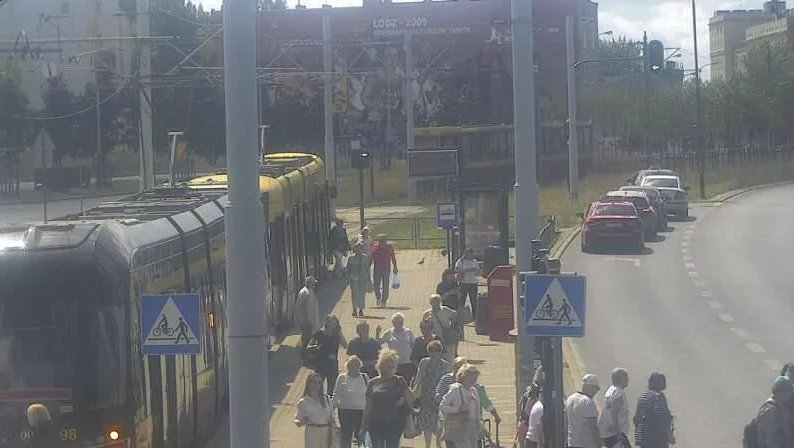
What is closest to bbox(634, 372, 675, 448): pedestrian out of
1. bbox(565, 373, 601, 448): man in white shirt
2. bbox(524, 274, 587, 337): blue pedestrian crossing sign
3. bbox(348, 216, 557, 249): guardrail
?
bbox(565, 373, 601, 448): man in white shirt

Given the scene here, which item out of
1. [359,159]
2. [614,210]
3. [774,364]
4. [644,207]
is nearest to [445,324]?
[774,364]

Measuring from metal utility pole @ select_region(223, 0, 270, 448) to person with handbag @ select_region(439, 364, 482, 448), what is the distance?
3.70m

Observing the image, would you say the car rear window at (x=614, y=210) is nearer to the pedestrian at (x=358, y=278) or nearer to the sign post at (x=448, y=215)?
the sign post at (x=448, y=215)

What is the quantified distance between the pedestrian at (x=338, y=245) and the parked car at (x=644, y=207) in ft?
36.9

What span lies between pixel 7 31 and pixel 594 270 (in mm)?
30883

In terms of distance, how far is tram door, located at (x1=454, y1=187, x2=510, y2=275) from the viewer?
31.0m

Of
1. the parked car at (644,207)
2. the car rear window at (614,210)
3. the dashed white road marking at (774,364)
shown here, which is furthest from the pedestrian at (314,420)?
the parked car at (644,207)

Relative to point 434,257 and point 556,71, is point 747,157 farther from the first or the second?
point 434,257

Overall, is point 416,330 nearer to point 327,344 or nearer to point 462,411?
point 327,344

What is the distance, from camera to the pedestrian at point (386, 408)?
1281 centimetres

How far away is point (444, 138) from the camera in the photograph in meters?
67.7

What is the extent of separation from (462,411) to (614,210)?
2791 cm

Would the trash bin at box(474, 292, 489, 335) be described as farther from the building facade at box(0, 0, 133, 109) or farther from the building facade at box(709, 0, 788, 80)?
the building facade at box(709, 0, 788, 80)

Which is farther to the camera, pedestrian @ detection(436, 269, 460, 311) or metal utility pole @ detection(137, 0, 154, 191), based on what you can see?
metal utility pole @ detection(137, 0, 154, 191)
